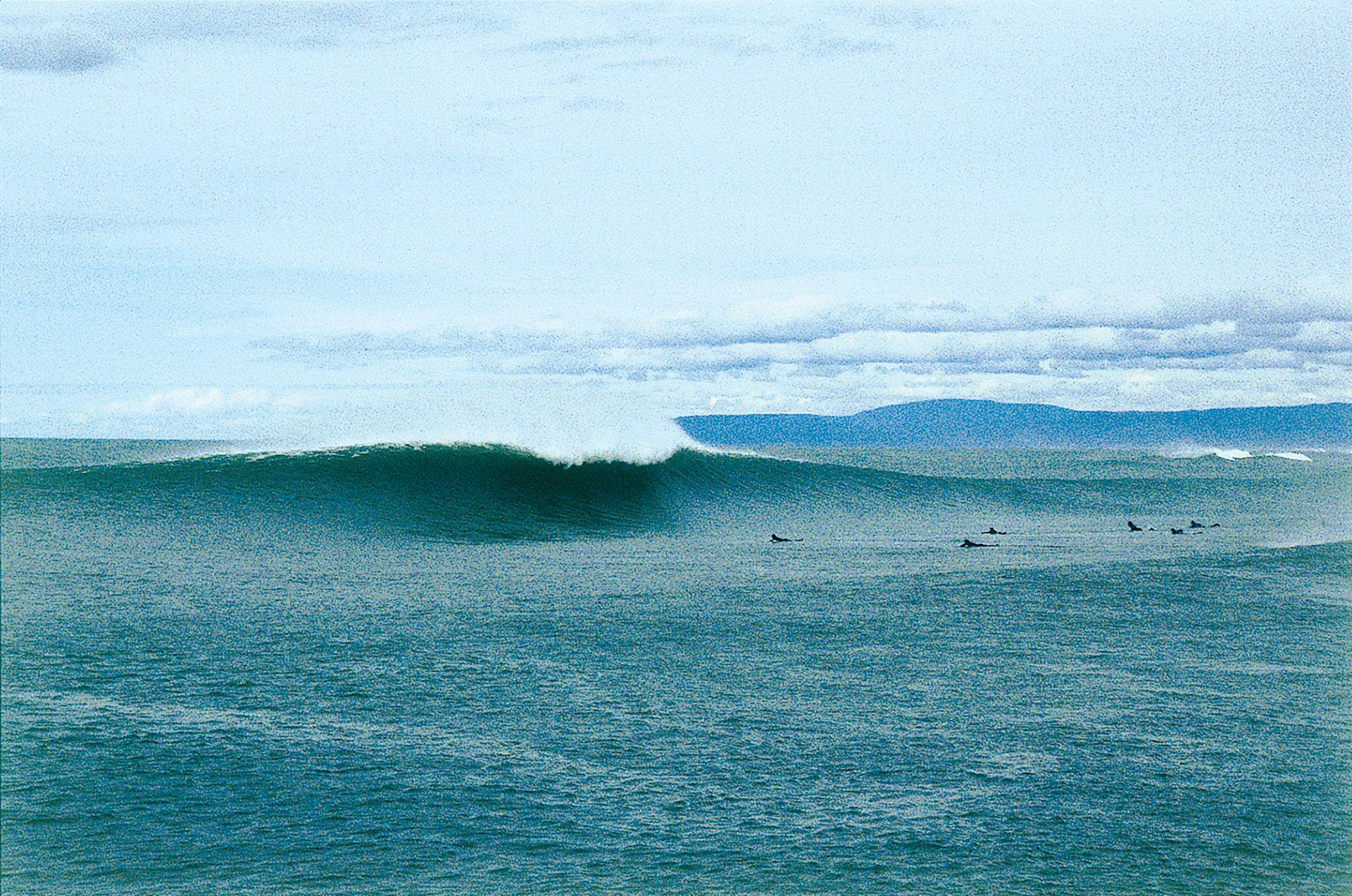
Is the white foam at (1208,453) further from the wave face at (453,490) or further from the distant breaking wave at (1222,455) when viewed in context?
the wave face at (453,490)

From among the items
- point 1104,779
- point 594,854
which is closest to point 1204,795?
point 1104,779

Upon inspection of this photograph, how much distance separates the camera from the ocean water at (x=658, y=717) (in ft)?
23.2

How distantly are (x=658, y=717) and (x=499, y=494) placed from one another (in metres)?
18.2

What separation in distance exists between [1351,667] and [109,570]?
660 inches

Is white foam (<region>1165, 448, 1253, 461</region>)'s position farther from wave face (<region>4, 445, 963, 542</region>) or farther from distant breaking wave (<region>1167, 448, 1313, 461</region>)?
wave face (<region>4, 445, 963, 542</region>)

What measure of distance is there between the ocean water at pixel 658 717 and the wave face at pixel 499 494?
7.42 ft

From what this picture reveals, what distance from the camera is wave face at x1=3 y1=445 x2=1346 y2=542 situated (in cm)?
2388

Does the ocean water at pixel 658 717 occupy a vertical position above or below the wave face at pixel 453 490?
below

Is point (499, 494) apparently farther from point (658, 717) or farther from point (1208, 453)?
point (1208, 453)

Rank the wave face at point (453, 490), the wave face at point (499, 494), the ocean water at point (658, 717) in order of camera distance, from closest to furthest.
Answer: the ocean water at point (658, 717), the wave face at point (499, 494), the wave face at point (453, 490)

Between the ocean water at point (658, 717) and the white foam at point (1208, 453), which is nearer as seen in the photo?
the ocean water at point (658, 717)

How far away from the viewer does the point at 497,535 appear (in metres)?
23.3

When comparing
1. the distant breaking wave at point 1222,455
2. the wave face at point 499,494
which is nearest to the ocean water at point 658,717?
the wave face at point 499,494

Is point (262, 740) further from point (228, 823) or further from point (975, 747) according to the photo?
point (975, 747)
